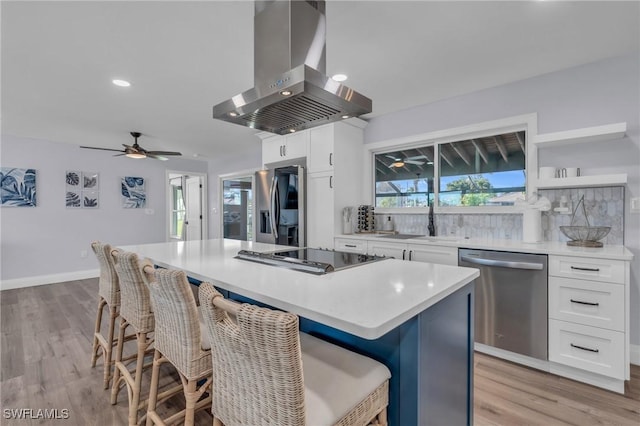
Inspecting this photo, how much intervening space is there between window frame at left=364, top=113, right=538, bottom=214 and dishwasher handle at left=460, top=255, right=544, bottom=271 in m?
0.75

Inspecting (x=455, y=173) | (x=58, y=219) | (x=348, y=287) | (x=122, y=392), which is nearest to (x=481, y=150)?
(x=455, y=173)

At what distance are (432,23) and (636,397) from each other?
2745mm

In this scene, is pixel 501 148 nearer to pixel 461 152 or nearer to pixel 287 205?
pixel 461 152

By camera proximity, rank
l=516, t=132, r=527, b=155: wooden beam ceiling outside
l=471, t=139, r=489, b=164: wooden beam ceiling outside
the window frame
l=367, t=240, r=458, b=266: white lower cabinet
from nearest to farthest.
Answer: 1. l=367, t=240, r=458, b=266: white lower cabinet
2. the window frame
3. l=516, t=132, r=527, b=155: wooden beam ceiling outside
4. l=471, t=139, r=489, b=164: wooden beam ceiling outside

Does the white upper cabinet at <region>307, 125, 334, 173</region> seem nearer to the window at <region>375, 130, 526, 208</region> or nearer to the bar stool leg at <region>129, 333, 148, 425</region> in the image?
the window at <region>375, 130, 526, 208</region>

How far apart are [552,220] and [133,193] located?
6605mm

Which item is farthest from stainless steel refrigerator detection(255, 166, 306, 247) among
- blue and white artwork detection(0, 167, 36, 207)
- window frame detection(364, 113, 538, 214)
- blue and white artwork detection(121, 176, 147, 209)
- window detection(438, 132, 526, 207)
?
blue and white artwork detection(0, 167, 36, 207)

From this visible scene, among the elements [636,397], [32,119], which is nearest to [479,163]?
[636,397]

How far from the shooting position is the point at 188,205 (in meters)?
7.14

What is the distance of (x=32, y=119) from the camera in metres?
3.86

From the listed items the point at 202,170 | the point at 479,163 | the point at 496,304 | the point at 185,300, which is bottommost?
the point at 496,304

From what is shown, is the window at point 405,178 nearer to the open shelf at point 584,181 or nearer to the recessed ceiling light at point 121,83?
the open shelf at point 584,181

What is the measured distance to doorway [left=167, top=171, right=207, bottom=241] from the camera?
6.86m

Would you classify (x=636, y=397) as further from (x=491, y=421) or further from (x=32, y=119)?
(x=32, y=119)
